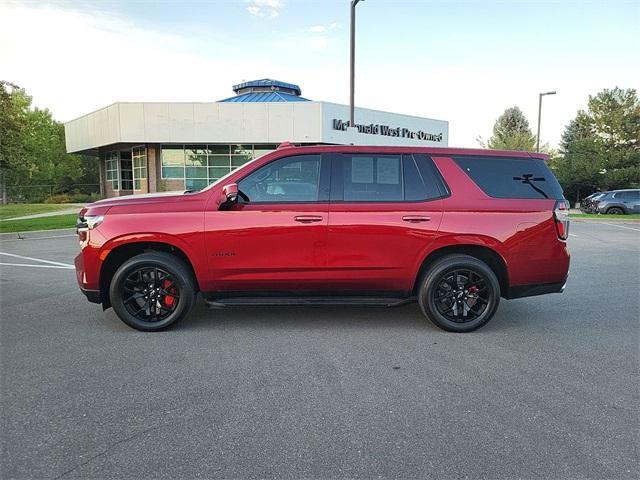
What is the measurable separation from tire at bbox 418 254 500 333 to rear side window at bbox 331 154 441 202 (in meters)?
0.77

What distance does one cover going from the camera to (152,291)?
5.07 m

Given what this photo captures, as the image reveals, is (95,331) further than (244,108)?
No

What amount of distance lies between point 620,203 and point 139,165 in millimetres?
27413

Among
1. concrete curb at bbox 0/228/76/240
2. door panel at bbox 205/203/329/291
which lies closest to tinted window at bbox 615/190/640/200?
concrete curb at bbox 0/228/76/240

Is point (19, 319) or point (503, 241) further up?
point (503, 241)

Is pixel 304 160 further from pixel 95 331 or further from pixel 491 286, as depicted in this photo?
pixel 95 331

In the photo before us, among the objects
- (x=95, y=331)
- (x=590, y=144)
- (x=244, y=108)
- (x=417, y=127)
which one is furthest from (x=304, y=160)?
(x=590, y=144)

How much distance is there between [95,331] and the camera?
5.07 meters

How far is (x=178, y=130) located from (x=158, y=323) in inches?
936

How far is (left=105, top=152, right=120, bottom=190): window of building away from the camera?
1273 inches

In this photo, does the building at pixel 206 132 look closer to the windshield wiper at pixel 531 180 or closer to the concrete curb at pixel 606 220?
the concrete curb at pixel 606 220

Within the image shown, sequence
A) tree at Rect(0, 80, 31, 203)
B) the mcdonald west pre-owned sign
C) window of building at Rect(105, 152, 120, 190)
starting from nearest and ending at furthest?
tree at Rect(0, 80, 31, 203) < the mcdonald west pre-owned sign < window of building at Rect(105, 152, 120, 190)

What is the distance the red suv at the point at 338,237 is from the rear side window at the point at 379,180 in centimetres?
1

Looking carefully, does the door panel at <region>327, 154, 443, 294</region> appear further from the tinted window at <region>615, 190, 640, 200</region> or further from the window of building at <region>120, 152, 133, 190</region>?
the window of building at <region>120, 152, 133, 190</region>
